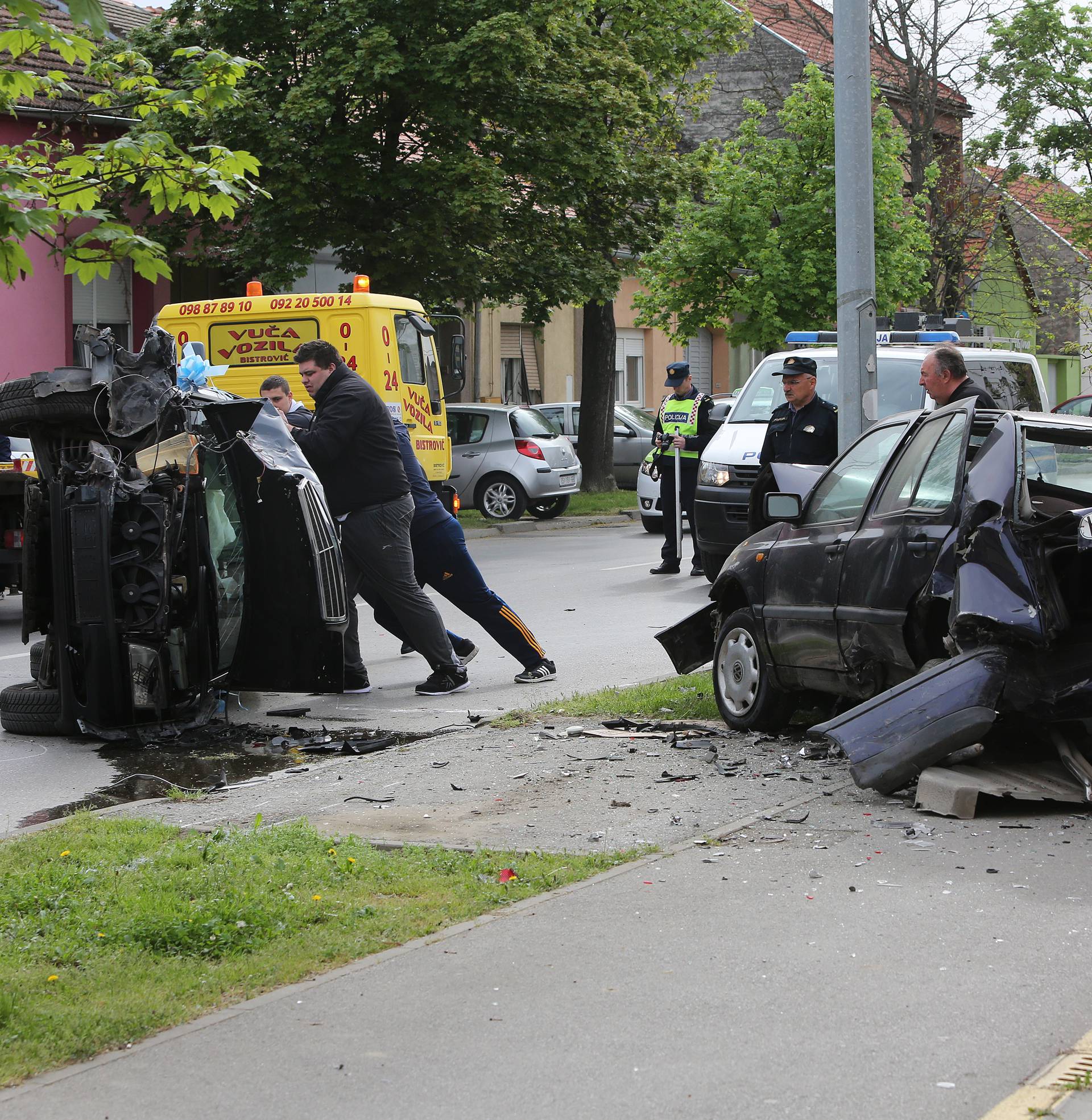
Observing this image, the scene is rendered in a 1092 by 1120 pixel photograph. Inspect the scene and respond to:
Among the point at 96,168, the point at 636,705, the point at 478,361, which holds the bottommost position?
the point at 636,705

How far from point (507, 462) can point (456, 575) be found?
14.6 metres

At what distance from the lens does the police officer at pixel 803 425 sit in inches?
421

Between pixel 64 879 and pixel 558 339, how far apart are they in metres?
33.1

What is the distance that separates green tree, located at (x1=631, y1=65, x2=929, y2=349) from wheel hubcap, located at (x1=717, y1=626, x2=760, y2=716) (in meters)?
22.0

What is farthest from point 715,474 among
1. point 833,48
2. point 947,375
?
point 833,48

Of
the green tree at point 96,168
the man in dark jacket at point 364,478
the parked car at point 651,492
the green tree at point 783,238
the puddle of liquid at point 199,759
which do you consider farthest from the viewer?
the green tree at point 783,238

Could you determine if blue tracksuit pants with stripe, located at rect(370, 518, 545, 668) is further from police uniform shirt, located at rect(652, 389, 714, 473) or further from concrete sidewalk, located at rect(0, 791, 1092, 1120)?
police uniform shirt, located at rect(652, 389, 714, 473)

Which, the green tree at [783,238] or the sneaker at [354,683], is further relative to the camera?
the green tree at [783,238]

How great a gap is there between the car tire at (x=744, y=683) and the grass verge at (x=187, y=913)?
7.56 feet

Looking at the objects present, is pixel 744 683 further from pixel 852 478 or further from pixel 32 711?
pixel 32 711

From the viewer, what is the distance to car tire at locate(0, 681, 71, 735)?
8.80m

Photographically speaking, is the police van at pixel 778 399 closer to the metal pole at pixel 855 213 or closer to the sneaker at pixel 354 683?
the metal pole at pixel 855 213

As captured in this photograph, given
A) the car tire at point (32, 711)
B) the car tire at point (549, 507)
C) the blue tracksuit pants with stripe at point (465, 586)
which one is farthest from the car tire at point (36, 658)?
the car tire at point (549, 507)

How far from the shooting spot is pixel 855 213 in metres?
9.61
